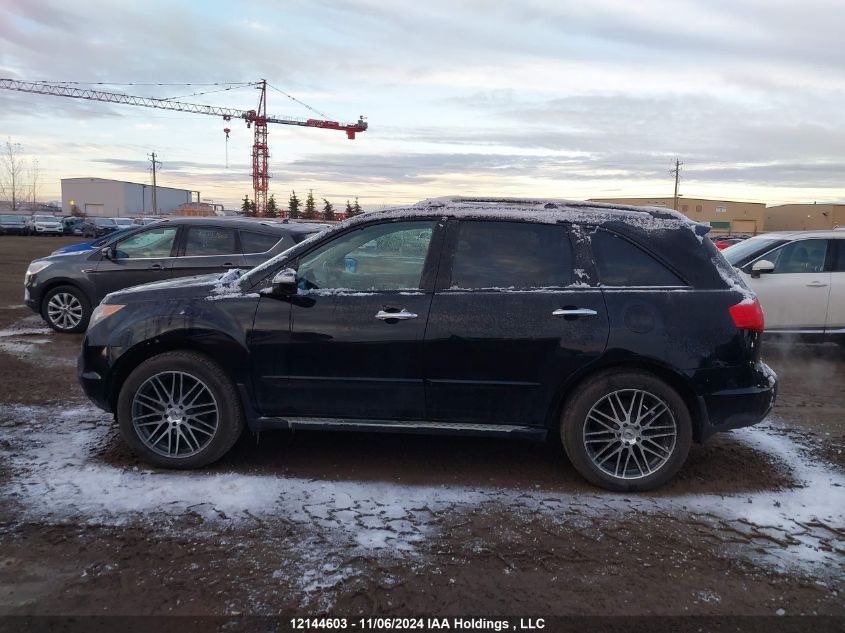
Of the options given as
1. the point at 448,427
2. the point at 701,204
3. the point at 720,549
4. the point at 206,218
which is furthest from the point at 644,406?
the point at 701,204

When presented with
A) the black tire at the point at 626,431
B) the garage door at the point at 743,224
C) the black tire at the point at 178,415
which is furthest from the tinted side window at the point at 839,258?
the garage door at the point at 743,224

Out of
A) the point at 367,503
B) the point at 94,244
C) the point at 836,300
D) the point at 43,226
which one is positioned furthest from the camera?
the point at 43,226

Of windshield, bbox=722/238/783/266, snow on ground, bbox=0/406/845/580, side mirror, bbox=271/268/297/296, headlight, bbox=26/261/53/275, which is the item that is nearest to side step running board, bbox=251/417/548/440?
snow on ground, bbox=0/406/845/580

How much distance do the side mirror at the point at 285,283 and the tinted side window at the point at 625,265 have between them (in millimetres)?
1906

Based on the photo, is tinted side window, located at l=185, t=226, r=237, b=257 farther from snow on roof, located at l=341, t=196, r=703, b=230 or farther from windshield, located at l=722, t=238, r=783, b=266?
windshield, located at l=722, t=238, r=783, b=266

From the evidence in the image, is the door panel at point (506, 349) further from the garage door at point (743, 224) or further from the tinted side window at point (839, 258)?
the garage door at point (743, 224)

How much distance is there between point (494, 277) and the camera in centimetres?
427

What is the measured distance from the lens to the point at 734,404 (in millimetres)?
4156

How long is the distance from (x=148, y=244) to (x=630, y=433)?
716 centimetres

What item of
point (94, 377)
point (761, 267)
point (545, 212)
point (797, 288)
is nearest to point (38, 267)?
point (94, 377)

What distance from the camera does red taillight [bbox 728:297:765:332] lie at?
4.11m

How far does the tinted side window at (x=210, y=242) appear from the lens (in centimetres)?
891

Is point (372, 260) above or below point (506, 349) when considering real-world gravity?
above

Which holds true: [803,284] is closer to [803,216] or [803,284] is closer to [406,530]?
[406,530]
